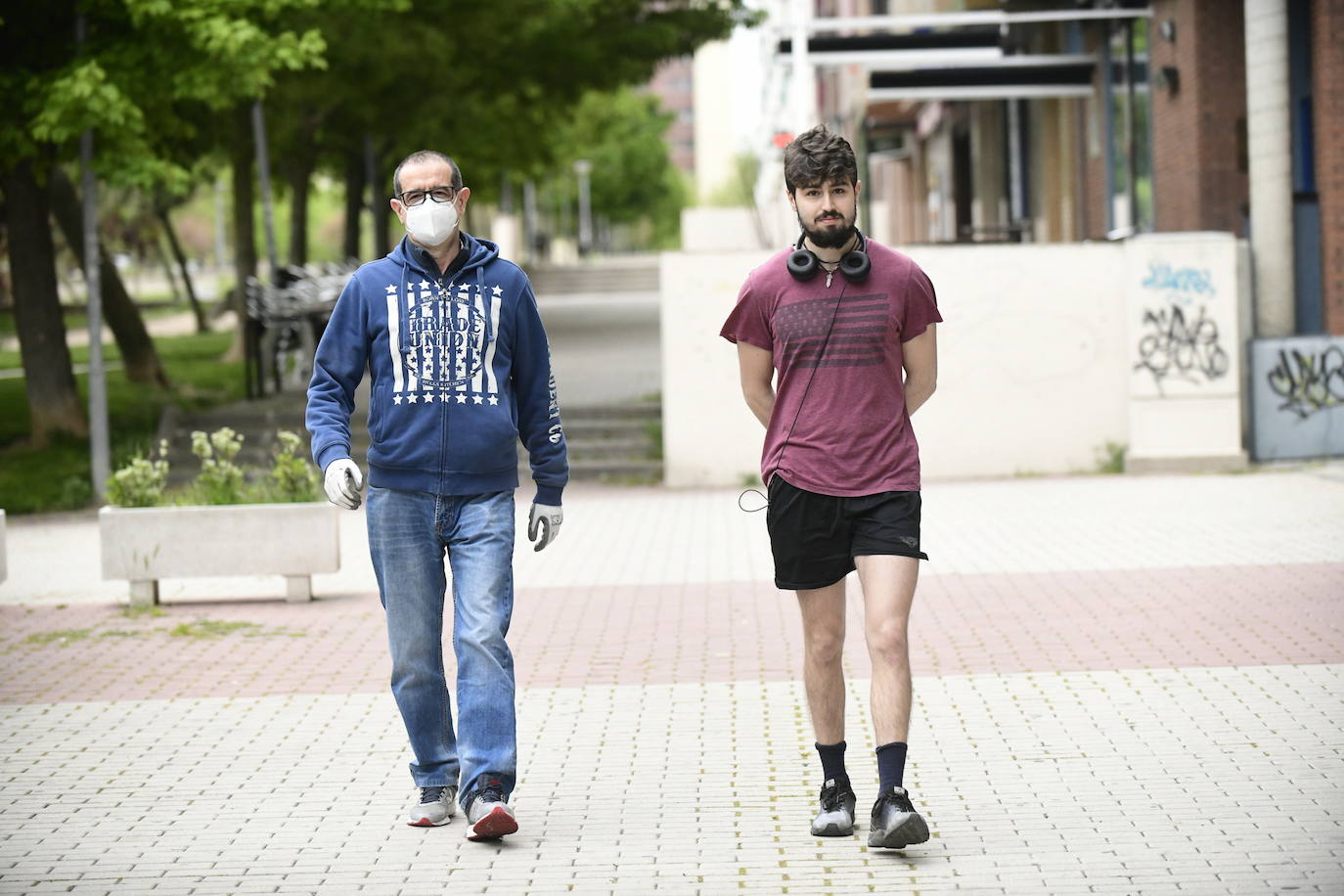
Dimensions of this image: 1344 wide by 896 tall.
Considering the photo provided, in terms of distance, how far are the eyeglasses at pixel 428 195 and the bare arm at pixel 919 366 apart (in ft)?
4.46

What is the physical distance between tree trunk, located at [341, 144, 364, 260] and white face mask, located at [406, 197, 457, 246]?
2873cm

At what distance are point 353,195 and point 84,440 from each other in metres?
17.7

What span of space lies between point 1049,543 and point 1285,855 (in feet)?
21.4

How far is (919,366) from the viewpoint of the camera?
16.6 ft

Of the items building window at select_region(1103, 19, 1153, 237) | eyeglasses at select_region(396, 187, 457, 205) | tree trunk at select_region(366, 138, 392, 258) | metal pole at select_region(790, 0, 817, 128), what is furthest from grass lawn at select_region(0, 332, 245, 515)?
building window at select_region(1103, 19, 1153, 237)

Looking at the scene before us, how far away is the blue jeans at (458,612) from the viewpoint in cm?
514

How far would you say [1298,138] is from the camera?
1620 cm

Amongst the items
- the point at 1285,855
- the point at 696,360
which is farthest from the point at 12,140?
the point at 1285,855

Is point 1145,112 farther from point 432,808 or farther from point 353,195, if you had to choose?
point 353,195

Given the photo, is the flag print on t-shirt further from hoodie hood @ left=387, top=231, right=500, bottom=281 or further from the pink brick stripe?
the pink brick stripe

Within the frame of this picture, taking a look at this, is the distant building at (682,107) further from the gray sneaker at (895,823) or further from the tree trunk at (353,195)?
the gray sneaker at (895,823)

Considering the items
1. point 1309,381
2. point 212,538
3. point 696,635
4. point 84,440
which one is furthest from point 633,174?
point 696,635

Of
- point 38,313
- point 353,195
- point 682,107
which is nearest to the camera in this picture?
point 38,313

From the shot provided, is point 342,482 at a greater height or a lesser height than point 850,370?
lesser
